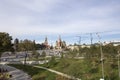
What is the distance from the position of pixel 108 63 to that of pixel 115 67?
5.42 ft

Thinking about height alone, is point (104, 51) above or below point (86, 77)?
above

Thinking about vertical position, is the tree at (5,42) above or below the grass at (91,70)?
above

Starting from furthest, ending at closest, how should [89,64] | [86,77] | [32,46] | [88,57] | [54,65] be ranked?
[32,46]
[54,65]
[88,57]
[89,64]
[86,77]

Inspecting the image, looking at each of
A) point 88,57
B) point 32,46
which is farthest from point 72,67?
point 32,46

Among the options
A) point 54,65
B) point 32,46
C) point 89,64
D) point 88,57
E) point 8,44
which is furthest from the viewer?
point 32,46

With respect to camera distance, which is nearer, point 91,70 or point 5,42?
point 91,70

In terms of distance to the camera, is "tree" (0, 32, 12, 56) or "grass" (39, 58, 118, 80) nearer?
"grass" (39, 58, 118, 80)

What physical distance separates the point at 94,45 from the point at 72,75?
86.5ft

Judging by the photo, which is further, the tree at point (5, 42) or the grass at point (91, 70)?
the tree at point (5, 42)

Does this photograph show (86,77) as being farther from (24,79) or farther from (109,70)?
(24,79)

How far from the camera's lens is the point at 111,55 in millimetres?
62875

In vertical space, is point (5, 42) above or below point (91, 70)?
above

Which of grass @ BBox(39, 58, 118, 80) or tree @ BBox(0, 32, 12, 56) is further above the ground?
tree @ BBox(0, 32, 12, 56)

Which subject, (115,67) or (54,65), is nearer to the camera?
(115,67)
